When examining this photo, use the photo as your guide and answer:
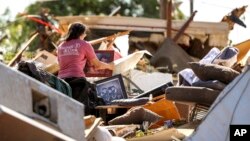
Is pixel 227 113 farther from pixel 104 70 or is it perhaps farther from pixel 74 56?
pixel 104 70

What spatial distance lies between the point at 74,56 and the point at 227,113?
3.80 meters

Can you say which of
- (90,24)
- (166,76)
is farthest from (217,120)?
(90,24)

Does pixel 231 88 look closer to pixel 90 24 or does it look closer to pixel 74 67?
pixel 74 67

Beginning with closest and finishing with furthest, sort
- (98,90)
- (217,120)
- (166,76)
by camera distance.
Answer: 1. (217,120)
2. (98,90)
3. (166,76)

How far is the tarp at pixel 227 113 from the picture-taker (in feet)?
22.4

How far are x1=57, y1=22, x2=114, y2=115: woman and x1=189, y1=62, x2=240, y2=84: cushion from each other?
1947mm

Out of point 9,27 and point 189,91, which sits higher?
point 189,91

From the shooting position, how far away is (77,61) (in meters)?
10.4

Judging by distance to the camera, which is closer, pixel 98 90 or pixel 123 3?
pixel 98 90

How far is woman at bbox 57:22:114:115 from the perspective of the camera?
33.7ft

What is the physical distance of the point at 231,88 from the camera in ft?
22.9

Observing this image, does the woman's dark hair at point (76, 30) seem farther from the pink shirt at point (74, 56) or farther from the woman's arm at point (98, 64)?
the woman's arm at point (98, 64)

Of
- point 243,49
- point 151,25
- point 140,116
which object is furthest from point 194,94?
point 151,25

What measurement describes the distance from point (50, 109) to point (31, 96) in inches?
5.9
